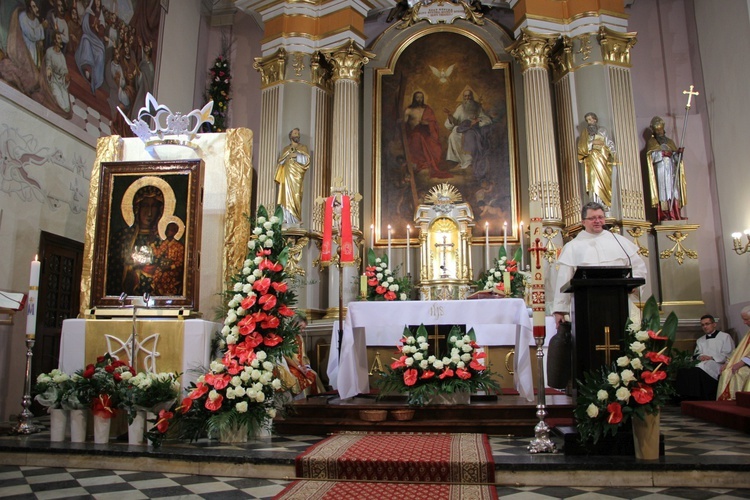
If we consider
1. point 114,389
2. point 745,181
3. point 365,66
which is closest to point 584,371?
point 114,389

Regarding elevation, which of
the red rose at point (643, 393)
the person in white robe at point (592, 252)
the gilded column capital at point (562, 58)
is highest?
the gilded column capital at point (562, 58)

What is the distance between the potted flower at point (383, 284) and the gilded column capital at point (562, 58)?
4220 mm

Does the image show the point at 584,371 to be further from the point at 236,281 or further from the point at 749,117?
the point at 749,117

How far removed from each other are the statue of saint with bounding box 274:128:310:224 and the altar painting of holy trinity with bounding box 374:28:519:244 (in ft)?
4.66

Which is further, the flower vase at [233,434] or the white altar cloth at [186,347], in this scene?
the white altar cloth at [186,347]

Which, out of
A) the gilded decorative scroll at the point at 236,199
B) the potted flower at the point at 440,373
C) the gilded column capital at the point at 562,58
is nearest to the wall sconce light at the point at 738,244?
the gilded column capital at the point at 562,58

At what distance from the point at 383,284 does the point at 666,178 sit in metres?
4.71

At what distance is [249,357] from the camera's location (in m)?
5.31

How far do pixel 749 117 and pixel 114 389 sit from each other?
8.86 metres

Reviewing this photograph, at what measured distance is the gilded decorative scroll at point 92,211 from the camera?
22.3 ft

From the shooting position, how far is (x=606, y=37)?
32.2ft

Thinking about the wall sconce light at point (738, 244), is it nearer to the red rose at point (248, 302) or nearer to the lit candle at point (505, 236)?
the lit candle at point (505, 236)

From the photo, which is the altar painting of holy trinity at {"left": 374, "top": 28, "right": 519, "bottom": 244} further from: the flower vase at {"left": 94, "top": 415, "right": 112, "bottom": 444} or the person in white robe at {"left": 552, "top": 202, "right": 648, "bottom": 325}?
the flower vase at {"left": 94, "top": 415, "right": 112, "bottom": 444}

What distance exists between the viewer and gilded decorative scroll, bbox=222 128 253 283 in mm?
6988
